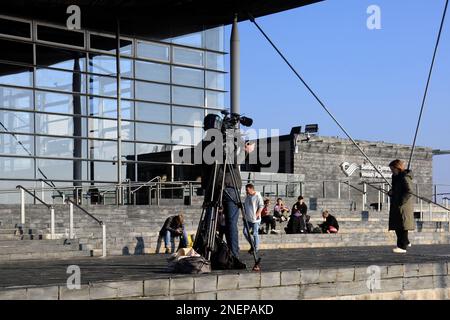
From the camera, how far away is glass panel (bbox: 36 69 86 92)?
82.9 feet

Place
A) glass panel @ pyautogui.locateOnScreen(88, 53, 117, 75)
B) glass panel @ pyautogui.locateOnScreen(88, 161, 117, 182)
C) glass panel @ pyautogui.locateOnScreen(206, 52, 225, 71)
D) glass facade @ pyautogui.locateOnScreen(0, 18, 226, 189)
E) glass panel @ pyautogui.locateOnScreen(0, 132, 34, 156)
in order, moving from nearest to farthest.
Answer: glass panel @ pyautogui.locateOnScreen(0, 132, 34, 156), glass facade @ pyautogui.locateOnScreen(0, 18, 226, 189), glass panel @ pyautogui.locateOnScreen(88, 161, 117, 182), glass panel @ pyautogui.locateOnScreen(88, 53, 117, 75), glass panel @ pyautogui.locateOnScreen(206, 52, 225, 71)

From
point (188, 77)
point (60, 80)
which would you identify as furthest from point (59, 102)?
point (188, 77)

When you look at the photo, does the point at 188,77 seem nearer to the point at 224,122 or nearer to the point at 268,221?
the point at 268,221

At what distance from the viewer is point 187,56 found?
1141 inches

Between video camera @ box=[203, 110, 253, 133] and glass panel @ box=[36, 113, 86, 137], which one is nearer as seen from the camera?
video camera @ box=[203, 110, 253, 133]

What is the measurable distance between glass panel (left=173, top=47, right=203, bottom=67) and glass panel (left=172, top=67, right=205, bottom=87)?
0.93 ft

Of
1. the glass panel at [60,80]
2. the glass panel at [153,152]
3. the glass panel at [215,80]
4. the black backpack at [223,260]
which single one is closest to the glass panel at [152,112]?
the glass panel at [153,152]

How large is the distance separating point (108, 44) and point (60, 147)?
426 cm

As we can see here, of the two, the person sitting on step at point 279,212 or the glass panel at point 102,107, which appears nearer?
the person sitting on step at point 279,212

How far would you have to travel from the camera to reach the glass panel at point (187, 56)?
28.7m

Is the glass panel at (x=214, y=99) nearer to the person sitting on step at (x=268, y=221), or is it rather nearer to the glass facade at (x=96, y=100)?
the glass facade at (x=96, y=100)

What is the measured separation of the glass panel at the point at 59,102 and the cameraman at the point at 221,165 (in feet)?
52.2

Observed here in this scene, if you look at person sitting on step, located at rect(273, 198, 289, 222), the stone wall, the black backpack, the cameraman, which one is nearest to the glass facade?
person sitting on step, located at rect(273, 198, 289, 222)

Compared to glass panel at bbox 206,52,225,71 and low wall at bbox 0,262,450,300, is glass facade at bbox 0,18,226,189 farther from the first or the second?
low wall at bbox 0,262,450,300
